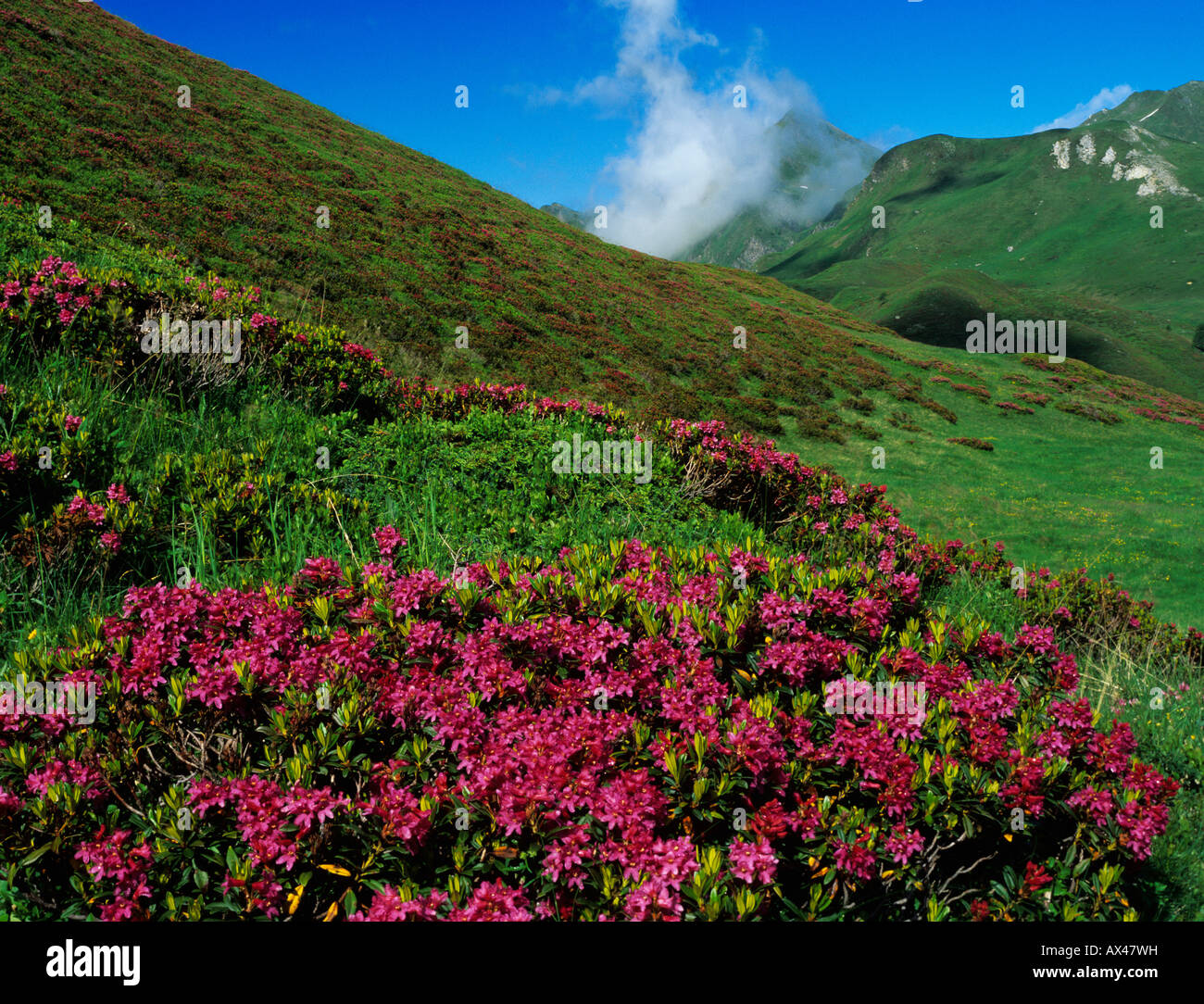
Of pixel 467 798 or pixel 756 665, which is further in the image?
pixel 756 665

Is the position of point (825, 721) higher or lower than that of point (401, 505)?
lower

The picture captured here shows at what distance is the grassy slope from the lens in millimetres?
17344

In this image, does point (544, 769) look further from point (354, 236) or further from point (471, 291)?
point (354, 236)

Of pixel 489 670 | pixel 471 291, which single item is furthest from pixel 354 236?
pixel 489 670

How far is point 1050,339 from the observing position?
245 feet

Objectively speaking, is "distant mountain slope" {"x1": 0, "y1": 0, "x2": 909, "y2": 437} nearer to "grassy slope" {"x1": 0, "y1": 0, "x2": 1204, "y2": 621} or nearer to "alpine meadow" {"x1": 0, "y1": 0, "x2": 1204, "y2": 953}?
"grassy slope" {"x1": 0, "y1": 0, "x2": 1204, "y2": 621}

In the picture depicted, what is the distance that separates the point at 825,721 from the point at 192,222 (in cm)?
2229

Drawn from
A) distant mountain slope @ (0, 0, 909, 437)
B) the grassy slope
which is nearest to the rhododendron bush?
the grassy slope

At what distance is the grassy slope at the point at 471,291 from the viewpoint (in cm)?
1734

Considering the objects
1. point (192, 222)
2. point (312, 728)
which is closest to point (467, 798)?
point (312, 728)

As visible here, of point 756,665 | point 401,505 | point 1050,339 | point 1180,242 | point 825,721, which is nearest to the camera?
point 825,721

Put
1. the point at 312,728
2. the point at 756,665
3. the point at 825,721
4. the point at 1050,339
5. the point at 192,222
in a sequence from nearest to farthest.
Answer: the point at 312,728
the point at 825,721
the point at 756,665
the point at 192,222
the point at 1050,339

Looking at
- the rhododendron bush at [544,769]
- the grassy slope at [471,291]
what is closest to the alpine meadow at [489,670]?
the rhododendron bush at [544,769]
